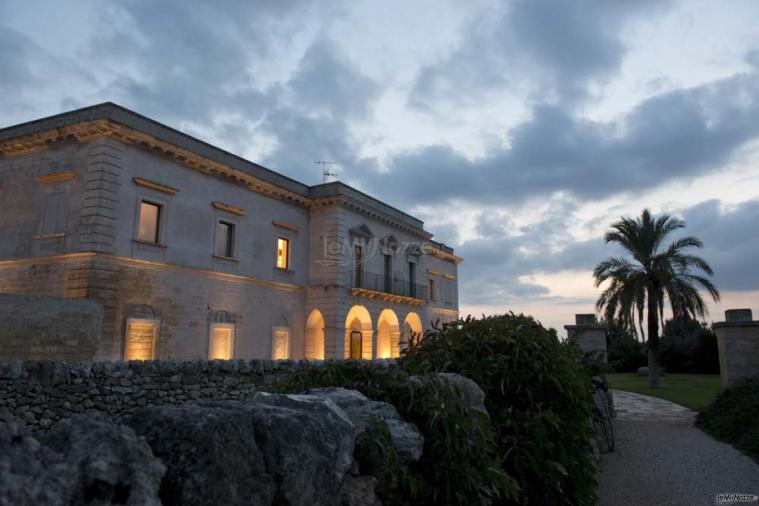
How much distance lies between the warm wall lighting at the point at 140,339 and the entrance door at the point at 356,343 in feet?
39.2

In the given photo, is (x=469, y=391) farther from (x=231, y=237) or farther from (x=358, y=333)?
(x=358, y=333)

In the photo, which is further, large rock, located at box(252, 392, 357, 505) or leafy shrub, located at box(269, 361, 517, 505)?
leafy shrub, located at box(269, 361, 517, 505)

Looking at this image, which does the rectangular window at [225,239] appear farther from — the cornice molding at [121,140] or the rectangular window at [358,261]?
the rectangular window at [358,261]

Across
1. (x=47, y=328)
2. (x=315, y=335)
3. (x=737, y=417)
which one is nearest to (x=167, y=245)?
(x=47, y=328)

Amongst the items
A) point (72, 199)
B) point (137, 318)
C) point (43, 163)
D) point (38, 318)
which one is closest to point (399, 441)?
point (38, 318)

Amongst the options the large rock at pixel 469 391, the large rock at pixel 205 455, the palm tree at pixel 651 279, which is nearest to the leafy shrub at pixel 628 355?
the palm tree at pixel 651 279

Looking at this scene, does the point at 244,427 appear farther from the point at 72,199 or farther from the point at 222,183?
the point at 222,183

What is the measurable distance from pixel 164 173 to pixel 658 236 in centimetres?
2013

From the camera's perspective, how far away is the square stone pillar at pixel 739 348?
35.3 feet

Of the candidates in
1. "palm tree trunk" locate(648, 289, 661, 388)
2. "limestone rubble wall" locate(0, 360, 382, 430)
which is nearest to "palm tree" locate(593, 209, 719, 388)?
"palm tree trunk" locate(648, 289, 661, 388)

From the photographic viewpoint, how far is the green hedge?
2455 millimetres

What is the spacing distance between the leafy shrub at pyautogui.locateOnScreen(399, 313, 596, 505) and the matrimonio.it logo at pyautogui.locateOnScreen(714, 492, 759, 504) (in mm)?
2362

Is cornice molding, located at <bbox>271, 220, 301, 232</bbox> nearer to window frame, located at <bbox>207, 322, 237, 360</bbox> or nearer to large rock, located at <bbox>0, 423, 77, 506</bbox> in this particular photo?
window frame, located at <bbox>207, 322, 237, 360</bbox>

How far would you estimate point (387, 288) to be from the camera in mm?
27344
